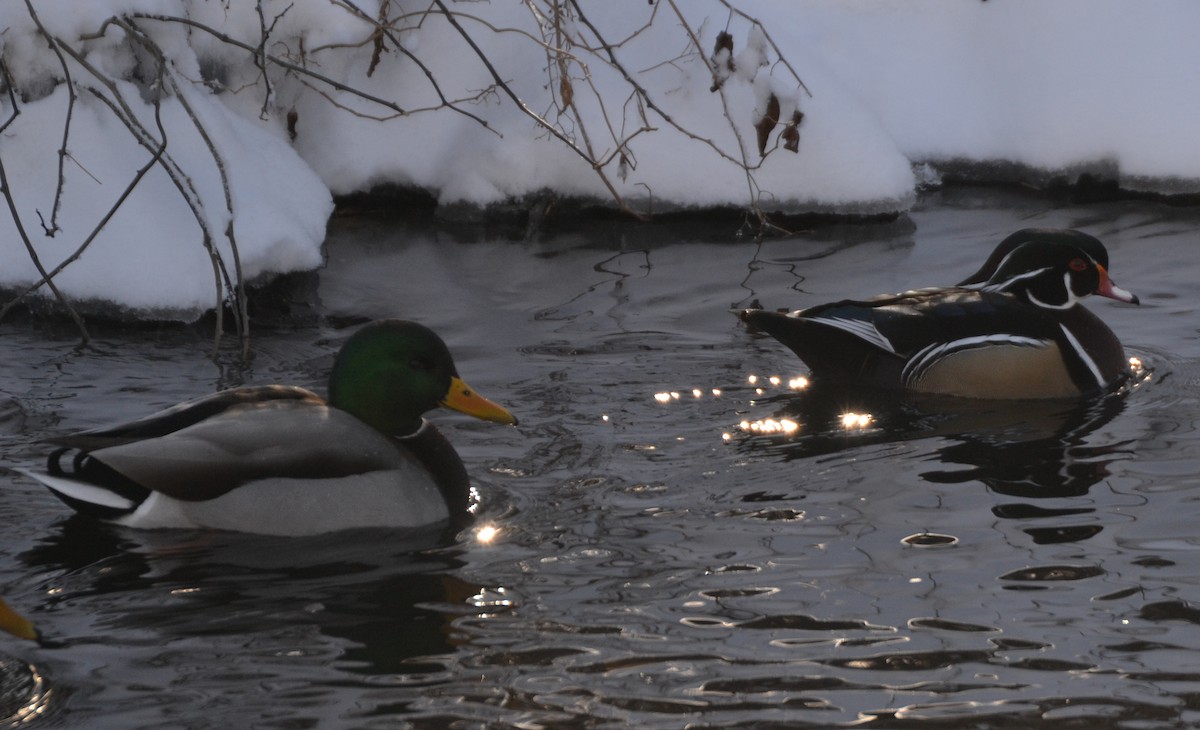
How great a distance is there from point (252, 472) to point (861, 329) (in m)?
2.72

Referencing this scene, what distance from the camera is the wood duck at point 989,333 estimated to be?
655 cm

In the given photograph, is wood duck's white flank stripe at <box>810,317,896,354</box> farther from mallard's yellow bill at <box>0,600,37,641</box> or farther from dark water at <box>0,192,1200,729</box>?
mallard's yellow bill at <box>0,600,37,641</box>

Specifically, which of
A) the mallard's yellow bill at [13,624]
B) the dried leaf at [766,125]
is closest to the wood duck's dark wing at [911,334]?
the dried leaf at [766,125]

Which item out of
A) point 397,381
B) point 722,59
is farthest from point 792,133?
point 397,381

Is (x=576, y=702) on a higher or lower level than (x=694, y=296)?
lower

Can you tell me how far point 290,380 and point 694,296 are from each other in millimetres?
2128

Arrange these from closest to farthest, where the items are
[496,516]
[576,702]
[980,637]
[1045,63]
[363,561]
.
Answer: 1. [576,702]
2. [980,637]
3. [363,561]
4. [496,516]
5. [1045,63]

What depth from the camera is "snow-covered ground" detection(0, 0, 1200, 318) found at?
7820 millimetres

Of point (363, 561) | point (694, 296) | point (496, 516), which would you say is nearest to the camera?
point (363, 561)

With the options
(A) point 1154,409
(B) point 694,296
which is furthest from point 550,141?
(A) point 1154,409

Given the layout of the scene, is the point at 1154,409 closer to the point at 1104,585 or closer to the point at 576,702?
the point at 1104,585

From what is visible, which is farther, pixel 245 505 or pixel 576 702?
pixel 245 505

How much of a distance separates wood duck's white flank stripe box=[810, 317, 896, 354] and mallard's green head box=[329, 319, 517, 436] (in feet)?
5.92

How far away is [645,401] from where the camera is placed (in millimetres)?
6387
